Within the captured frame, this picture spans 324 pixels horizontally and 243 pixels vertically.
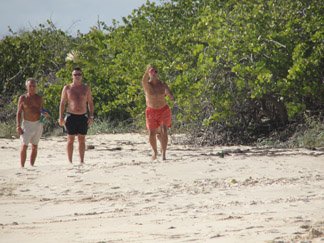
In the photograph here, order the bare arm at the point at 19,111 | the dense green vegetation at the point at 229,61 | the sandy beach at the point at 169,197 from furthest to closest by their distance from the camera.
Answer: the dense green vegetation at the point at 229,61
the bare arm at the point at 19,111
the sandy beach at the point at 169,197

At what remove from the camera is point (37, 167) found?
1361 centimetres

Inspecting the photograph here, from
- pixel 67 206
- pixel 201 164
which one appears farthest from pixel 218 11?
pixel 67 206

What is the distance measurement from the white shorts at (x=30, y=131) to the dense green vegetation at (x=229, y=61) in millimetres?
3184

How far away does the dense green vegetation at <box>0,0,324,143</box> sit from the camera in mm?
15289

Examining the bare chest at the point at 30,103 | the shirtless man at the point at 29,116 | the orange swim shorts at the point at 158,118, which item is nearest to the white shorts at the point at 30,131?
the shirtless man at the point at 29,116

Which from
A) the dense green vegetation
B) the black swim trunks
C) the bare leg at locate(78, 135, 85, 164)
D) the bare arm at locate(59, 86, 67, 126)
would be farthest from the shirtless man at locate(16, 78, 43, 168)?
the dense green vegetation

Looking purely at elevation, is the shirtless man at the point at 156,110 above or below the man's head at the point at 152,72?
below

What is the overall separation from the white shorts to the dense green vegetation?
125 inches

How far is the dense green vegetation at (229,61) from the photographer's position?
50.2 ft

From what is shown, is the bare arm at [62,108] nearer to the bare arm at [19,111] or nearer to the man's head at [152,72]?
the bare arm at [19,111]

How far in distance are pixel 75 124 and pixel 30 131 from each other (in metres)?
0.72

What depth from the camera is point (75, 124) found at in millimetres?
13758

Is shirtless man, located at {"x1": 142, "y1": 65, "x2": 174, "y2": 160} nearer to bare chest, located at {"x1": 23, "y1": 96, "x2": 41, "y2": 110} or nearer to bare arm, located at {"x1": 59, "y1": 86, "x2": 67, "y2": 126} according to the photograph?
bare arm, located at {"x1": 59, "y1": 86, "x2": 67, "y2": 126}

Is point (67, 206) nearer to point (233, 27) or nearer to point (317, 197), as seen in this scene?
point (317, 197)
